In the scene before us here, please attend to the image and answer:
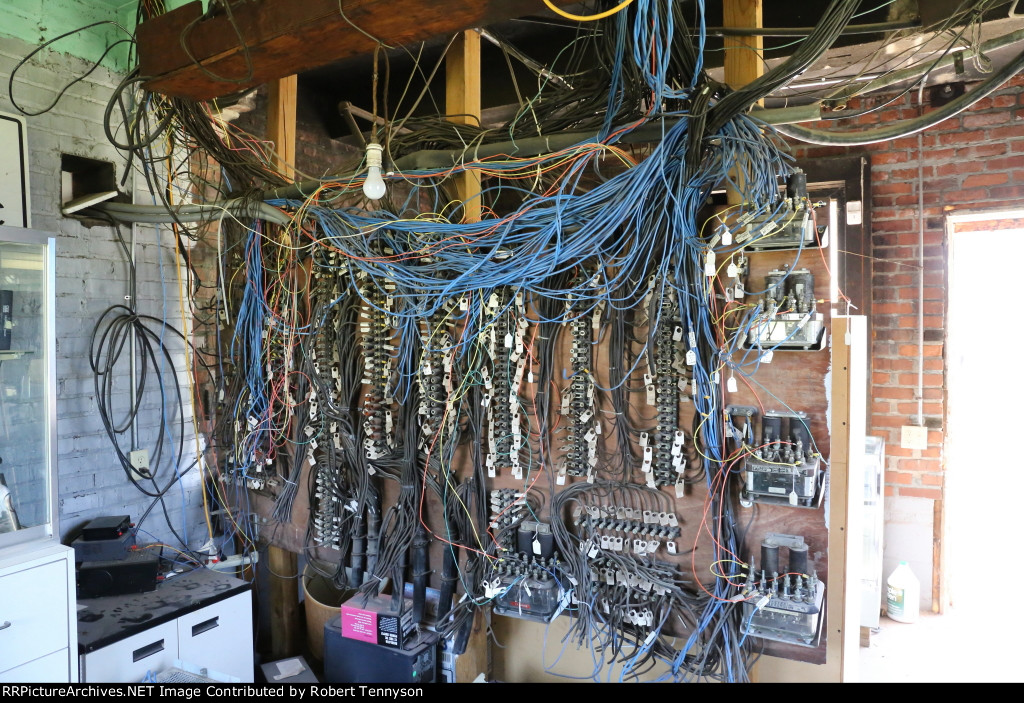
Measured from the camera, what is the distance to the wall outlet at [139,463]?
8.78ft

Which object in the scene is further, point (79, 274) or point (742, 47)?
point (79, 274)

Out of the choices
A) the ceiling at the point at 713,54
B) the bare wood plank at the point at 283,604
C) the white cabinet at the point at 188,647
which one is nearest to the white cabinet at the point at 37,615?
the white cabinet at the point at 188,647

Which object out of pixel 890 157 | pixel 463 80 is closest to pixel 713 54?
pixel 463 80

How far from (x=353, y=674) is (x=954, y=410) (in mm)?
2997

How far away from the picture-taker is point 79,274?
2533mm

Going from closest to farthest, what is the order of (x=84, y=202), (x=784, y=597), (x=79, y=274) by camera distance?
(x=784, y=597)
(x=84, y=202)
(x=79, y=274)

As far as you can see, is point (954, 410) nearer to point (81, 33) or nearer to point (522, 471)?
point (522, 471)

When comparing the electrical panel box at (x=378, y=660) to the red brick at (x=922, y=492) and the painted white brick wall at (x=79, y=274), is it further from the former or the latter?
the red brick at (x=922, y=492)

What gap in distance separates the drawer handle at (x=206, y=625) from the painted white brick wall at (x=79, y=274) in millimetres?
664

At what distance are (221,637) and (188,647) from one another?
0.43 feet

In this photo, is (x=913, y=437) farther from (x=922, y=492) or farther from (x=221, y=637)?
(x=221, y=637)

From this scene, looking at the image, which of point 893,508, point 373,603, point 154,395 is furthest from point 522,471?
point 893,508

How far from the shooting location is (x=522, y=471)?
6.44 ft

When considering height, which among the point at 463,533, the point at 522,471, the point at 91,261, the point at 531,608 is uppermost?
the point at 91,261
